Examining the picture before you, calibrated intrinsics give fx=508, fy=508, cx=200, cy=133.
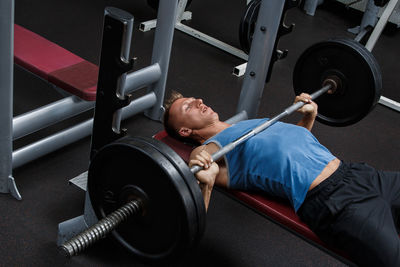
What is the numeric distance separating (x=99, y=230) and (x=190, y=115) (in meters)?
0.66

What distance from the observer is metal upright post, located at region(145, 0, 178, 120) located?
2619 millimetres

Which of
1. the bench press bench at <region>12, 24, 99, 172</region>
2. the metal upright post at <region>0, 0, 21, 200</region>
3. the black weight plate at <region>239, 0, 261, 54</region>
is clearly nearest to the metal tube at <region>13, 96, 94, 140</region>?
the bench press bench at <region>12, 24, 99, 172</region>

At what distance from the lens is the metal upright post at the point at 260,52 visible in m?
2.30

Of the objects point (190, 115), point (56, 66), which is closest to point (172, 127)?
point (190, 115)

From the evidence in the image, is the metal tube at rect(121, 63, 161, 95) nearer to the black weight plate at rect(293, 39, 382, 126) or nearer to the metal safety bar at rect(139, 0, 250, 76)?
the black weight plate at rect(293, 39, 382, 126)

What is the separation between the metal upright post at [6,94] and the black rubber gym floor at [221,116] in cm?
8

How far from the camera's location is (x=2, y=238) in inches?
77.1

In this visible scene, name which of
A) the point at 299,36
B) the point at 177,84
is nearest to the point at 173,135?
the point at 177,84

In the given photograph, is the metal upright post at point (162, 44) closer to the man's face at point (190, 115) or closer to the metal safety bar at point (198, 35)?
the man's face at point (190, 115)

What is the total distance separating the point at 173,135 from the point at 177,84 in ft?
4.48

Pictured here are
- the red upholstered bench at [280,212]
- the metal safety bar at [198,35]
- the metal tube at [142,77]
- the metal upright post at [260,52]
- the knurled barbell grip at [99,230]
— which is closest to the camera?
the knurled barbell grip at [99,230]

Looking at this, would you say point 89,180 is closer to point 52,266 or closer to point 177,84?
point 52,266

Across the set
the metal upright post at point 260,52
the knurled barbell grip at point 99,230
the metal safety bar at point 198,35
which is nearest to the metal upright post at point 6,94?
the knurled barbell grip at point 99,230

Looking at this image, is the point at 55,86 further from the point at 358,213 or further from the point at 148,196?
the point at 358,213
